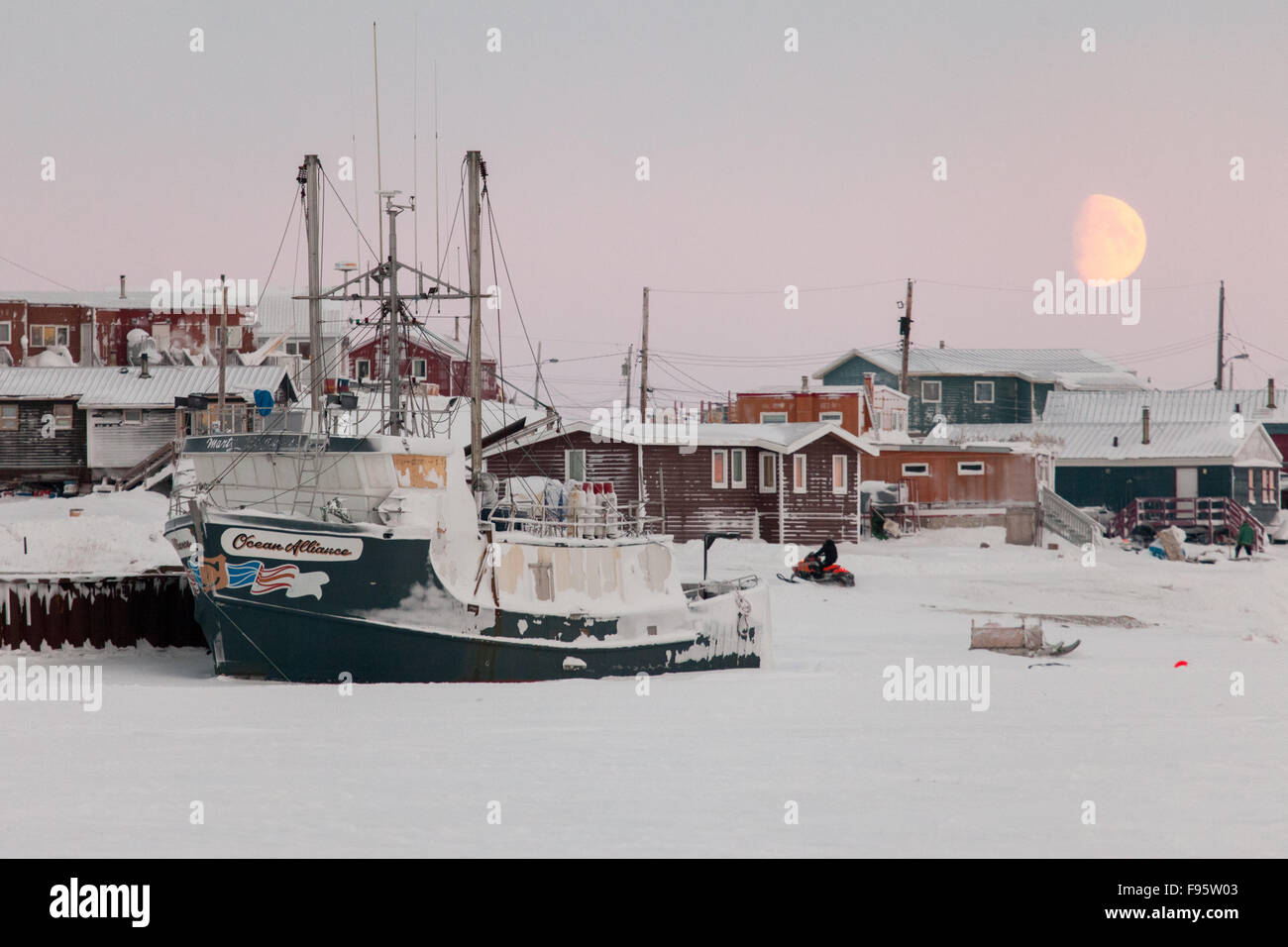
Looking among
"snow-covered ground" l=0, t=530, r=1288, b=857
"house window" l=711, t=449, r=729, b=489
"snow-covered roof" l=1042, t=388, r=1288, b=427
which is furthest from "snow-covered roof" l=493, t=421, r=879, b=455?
"snow-covered roof" l=1042, t=388, r=1288, b=427

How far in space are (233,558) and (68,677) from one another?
2945 mm

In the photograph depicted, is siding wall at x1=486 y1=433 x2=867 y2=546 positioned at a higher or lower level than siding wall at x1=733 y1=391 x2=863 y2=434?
lower

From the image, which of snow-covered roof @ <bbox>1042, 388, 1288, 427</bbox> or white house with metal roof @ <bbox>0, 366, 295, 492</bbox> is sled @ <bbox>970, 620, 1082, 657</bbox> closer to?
white house with metal roof @ <bbox>0, 366, 295, 492</bbox>

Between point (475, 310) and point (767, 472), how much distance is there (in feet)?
71.7

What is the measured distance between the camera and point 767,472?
4400 cm

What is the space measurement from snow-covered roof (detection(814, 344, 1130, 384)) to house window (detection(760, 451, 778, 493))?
34747 millimetres

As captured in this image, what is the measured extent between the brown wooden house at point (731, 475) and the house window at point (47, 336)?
3537cm

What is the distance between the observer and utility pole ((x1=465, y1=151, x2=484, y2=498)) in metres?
21.9

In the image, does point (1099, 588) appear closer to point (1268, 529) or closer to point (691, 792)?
point (1268, 529)

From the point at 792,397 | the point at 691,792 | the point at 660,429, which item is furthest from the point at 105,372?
the point at 691,792

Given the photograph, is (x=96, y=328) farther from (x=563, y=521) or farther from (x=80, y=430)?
(x=563, y=521)

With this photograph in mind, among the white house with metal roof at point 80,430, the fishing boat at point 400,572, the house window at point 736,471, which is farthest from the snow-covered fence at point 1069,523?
the fishing boat at point 400,572

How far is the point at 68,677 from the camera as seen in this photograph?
729 inches

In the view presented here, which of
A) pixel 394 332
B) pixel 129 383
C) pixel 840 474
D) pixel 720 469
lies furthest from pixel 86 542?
pixel 840 474
